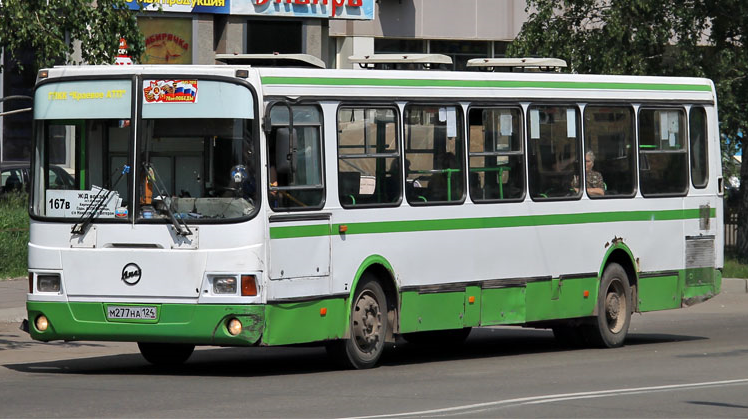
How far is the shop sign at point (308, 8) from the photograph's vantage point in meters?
31.2

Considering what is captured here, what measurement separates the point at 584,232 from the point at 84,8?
5761 millimetres

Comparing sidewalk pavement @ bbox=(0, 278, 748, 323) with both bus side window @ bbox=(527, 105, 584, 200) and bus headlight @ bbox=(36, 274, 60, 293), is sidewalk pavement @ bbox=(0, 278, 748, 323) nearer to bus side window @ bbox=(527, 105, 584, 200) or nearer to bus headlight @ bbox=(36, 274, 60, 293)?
bus headlight @ bbox=(36, 274, 60, 293)

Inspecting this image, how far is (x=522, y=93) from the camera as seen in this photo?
15.4 metres

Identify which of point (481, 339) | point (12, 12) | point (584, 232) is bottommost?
point (481, 339)

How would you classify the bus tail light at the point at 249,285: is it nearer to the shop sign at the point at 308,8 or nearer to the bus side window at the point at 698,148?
the bus side window at the point at 698,148

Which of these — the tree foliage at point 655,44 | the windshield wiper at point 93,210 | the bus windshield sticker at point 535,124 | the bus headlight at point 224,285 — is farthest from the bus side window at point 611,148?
the tree foliage at point 655,44

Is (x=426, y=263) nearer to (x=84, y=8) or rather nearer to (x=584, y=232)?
(x=584, y=232)

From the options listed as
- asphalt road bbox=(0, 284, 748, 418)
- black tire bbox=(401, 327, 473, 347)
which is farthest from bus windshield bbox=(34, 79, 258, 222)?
black tire bbox=(401, 327, 473, 347)

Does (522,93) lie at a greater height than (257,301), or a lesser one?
greater

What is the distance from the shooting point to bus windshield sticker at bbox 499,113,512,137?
15.1 metres

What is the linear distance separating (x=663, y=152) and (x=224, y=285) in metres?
6.68

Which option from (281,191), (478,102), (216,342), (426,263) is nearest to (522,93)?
(478,102)

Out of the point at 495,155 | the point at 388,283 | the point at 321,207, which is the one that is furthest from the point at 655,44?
the point at 321,207

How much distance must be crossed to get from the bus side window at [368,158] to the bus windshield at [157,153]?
119 cm
